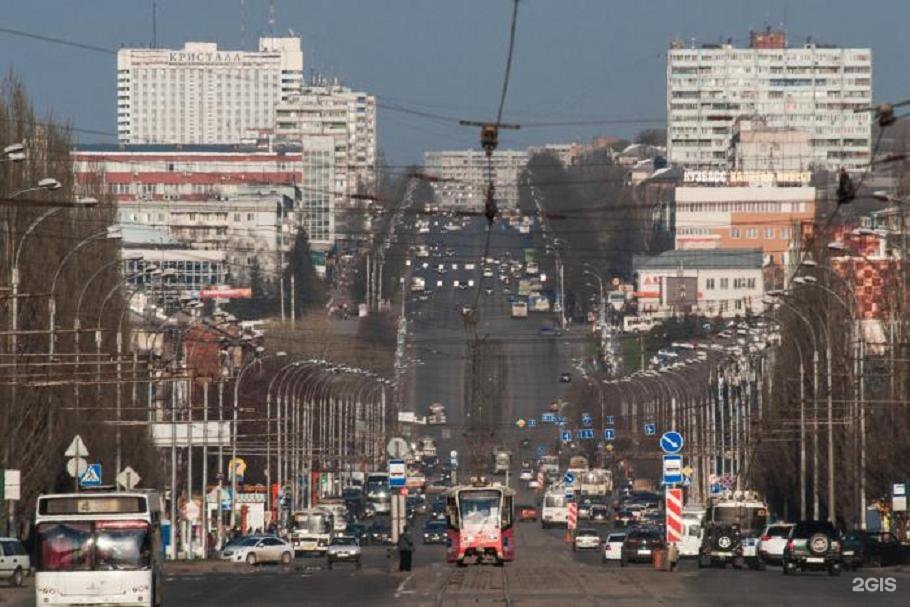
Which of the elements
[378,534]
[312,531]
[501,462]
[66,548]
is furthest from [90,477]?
[501,462]

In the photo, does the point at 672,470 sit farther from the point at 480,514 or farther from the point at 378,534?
the point at 378,534

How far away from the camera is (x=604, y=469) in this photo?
560 feet

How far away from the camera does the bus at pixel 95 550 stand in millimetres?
42469

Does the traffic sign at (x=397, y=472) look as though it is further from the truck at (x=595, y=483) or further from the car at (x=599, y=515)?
the truck at (x=595, y=483)

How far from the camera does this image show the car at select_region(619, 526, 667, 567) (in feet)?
247

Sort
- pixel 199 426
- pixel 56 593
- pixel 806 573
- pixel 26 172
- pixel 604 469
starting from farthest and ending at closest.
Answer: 1. pixel 604 469
2. pixel 199 426
3. pixel 26 172
4. pixel 806 573
5. pixel 56 593

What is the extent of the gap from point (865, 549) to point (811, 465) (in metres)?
28.6

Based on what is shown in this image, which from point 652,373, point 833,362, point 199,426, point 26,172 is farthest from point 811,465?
point 652,373

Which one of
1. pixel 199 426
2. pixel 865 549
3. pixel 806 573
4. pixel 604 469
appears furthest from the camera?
pixel 604 469

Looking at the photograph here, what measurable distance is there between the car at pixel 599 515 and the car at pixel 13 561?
72.8 m

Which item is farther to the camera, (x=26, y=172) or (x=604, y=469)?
(x=604, y=469)

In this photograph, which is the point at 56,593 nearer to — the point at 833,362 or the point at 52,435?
the point at 52,435

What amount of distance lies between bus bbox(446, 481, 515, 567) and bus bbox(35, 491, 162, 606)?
2945 centimetres

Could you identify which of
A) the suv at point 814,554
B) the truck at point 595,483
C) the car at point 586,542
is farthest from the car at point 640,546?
the truck at point 595,483
